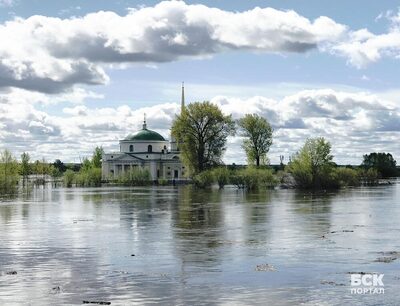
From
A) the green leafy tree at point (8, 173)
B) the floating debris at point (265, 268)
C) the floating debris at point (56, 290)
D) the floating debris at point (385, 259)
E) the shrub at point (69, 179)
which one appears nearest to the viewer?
the floating debris at point (56, 290)

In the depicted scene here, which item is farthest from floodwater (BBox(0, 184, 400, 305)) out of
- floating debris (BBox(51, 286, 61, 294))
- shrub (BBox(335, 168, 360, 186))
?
shrub (BBox(335, 168, 360, 186))

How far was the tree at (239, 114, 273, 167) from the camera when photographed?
4690 inches

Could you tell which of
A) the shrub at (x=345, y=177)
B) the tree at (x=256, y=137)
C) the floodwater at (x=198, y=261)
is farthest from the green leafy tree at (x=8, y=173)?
the floodwater at (x=198, y=261)

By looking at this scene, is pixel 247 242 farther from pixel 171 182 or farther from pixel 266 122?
pixel 171 182

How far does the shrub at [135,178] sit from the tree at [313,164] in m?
64.7

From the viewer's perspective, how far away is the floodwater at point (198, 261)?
1777 cm

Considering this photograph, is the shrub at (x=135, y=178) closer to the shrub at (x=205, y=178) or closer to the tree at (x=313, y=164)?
the shrub at (x=205, y=178)

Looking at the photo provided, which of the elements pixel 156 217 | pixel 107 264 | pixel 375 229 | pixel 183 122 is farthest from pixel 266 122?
pixel 107 264

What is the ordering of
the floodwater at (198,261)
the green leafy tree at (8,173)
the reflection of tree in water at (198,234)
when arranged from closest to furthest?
the floodwater at (198,261) → the reflection of tree in water at (198,234) → the green leafy tree at (8,173)

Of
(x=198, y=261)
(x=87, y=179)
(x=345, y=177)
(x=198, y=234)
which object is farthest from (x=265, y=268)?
(x=87, y=179)

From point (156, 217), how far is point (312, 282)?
2828cm

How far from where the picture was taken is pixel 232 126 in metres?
115

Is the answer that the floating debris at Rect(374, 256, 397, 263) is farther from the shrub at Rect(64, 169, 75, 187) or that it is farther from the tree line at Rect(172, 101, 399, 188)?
the shrub at Rect(64, 169, 75, 187)

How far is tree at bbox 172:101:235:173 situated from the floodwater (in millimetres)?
69477
